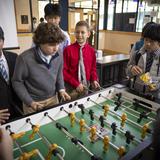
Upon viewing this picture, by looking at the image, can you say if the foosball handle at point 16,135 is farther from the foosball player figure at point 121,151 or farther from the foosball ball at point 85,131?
the foosball player figure at point 121,151

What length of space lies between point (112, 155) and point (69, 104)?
54 cm

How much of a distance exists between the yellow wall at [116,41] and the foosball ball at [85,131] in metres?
6.32

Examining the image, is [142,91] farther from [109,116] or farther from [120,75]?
[120,75]

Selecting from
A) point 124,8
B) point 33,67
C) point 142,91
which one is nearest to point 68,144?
point 33,67

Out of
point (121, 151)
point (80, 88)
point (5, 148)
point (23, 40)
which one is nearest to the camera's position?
point (5, 148)

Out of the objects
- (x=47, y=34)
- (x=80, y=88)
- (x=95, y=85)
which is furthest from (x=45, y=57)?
(x=95, y=85)

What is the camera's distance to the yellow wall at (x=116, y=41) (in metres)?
7.45

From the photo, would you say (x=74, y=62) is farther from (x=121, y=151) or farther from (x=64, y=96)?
(x=121, y=151)

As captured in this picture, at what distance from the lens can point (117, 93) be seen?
1.70 metres

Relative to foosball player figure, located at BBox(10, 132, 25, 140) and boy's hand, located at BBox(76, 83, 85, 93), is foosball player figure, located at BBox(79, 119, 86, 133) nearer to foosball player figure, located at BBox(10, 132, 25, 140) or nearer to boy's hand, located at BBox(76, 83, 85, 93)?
foosball player figure, located at BBox(10, 132, 25, 140)

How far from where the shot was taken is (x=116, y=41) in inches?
320

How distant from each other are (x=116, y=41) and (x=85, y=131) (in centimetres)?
740

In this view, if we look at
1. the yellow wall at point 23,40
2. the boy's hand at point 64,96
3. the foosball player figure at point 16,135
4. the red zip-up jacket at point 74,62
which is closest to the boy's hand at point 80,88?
the red zip-up jacket at point 74,62

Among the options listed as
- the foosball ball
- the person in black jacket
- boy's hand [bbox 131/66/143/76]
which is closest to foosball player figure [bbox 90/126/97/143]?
the foosball ball
